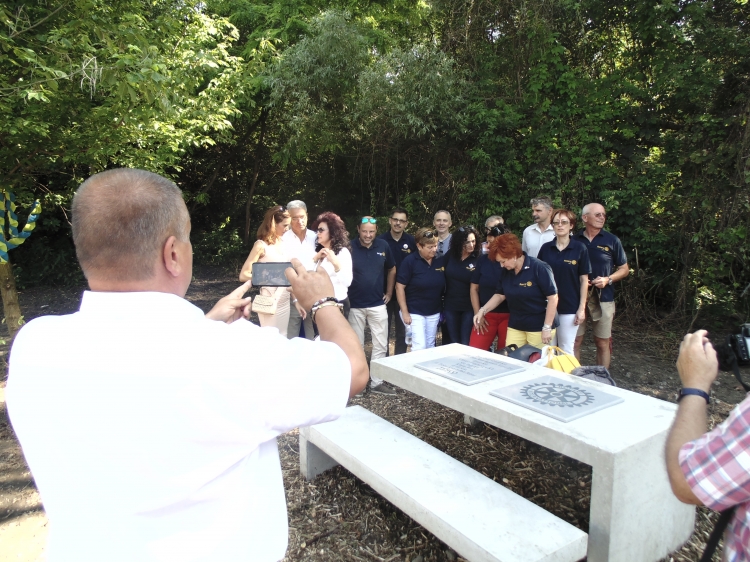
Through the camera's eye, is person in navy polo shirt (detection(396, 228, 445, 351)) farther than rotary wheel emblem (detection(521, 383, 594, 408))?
Yes

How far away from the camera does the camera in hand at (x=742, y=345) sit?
1490 millimetres

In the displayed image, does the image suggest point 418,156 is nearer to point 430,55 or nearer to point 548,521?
point 430,55

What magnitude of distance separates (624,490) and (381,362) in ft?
6.31

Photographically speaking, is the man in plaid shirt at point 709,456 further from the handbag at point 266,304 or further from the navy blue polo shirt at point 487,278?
the handbag at point 266,304

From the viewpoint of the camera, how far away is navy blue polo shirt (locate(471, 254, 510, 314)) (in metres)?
4.92

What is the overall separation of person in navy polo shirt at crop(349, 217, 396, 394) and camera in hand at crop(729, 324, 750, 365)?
3917mm

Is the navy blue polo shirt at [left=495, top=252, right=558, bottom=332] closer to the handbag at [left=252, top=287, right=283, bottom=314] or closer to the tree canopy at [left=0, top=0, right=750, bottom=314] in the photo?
the handbag at [left=252, top=287, right=283, bottom=314]

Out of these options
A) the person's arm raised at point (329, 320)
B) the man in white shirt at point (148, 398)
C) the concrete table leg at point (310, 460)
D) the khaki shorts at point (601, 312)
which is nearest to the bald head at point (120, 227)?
the man in white shirt at point (148, 398)

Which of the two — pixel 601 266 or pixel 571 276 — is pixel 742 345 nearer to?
pixel 571 276

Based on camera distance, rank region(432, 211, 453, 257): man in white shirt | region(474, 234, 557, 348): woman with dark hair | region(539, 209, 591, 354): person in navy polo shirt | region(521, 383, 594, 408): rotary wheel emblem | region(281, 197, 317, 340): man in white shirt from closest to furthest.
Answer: region(521, 383, 594, 408): rotary wheel emblem, region(474, 234, 557, 348): woman with dark hair, region(539, 209, 591, 354): person in navy polo shirt, region(281, 197, 317, 340): man in white shirt, region(432, 211, 453, 257): man in white shirt

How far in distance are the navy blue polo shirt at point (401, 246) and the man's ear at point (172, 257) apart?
4853 mm

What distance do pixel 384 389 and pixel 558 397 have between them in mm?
A: 2608

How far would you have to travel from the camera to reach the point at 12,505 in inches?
133

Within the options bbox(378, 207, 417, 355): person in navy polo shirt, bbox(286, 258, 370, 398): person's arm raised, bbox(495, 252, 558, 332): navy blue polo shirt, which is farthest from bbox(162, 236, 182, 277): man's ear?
bbox(378, 207, 417, 355): person in navy polo shirt
